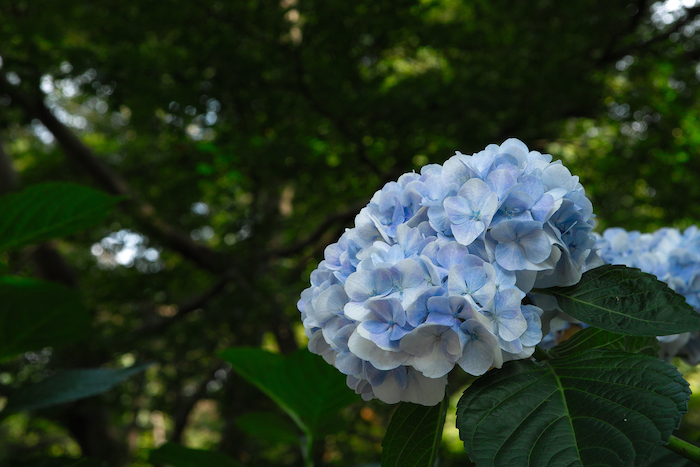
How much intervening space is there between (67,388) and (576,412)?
1.29 metres

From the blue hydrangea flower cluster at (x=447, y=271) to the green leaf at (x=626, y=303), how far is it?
0.03 meters

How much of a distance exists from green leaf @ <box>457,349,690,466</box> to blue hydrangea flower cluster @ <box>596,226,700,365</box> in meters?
0.48

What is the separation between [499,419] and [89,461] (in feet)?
3.32

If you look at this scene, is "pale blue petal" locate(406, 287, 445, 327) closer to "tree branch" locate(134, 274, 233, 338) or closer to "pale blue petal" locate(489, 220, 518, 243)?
"pale blue petal" locate(489, 220, 518, 243)

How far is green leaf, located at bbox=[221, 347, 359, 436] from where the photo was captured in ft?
4.17

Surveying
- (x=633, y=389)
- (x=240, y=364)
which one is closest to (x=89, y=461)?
(x=240, y=364)

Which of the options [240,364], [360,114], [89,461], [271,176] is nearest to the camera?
[89,461]

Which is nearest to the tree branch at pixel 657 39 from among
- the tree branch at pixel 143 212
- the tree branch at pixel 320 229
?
the tree branch at pixel 320 229

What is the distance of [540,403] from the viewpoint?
24.6 inches

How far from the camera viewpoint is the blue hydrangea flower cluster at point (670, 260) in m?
1.09

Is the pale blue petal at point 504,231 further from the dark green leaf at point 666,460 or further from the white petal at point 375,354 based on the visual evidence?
the dark green leaf at point 666,460

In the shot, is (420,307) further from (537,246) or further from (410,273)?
(537,246)

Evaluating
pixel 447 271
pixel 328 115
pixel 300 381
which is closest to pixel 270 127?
pixel 328 115

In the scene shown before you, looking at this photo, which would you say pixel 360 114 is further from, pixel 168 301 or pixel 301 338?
pixel 301 338
